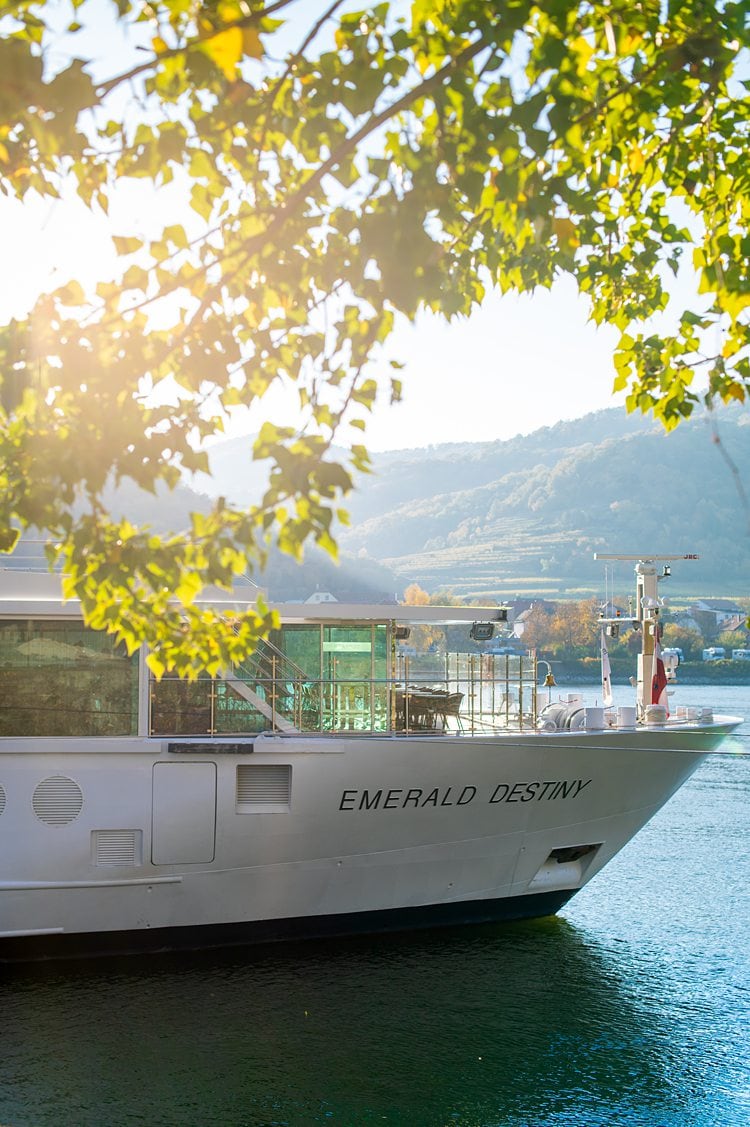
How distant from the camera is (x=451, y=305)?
5883 millimetres

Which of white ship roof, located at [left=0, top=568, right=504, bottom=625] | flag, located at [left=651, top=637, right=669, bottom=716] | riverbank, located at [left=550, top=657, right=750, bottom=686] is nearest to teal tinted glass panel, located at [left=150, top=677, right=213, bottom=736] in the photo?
white ship roof, located at [left=0, top=568, right=504, bottom=625]

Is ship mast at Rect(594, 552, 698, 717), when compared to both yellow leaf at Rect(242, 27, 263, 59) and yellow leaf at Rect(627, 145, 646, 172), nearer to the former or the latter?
yellow leaf at Rect(627, 145, 646, 172)

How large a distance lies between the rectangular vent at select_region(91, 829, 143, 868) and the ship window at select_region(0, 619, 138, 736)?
1.08 metres

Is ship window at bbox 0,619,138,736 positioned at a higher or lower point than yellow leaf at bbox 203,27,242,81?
lower

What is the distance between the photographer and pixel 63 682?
13.1 meters

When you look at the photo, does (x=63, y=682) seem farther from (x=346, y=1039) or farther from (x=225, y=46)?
(x=225, y=46)

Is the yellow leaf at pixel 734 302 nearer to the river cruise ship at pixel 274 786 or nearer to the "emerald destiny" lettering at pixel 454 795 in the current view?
the river cruise ship at pixel 274 786

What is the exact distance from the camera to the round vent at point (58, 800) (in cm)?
1276

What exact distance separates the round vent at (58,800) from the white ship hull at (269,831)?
1 centimetres

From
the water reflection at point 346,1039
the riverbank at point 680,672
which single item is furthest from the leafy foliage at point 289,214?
the riverbank at point 680,672

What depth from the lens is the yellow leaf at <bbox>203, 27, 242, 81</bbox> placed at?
13.6 feet

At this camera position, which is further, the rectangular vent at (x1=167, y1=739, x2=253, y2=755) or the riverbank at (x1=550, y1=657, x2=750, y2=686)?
the riverbank at (x1=550, y1=657, x2=750, y2=686)

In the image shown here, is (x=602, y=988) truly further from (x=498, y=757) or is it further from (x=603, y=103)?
(x=603, y=103)

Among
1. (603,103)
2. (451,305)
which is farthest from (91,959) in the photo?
(603,103)
